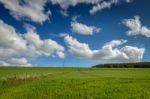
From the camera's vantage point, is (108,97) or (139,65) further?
(139,65)

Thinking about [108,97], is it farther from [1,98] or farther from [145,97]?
[1,98]

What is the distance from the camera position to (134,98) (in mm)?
19859

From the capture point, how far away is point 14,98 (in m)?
19.7

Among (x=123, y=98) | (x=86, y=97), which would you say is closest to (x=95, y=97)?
(x=86, y=97)

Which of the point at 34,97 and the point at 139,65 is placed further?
the point at 139,65

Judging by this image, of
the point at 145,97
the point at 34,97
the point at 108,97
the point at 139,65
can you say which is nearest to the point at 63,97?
the point at 34,97

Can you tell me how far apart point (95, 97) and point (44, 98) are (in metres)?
4.06

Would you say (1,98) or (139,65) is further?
(139,65)

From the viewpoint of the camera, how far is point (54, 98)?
771 inches

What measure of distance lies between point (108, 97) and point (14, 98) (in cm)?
744

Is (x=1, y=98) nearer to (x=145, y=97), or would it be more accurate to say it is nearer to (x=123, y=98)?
(x=123, y=98)

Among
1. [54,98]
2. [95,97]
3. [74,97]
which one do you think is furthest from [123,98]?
[54,98]

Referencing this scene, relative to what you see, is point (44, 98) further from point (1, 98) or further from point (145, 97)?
point (145, 97)

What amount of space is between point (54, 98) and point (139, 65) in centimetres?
18314
